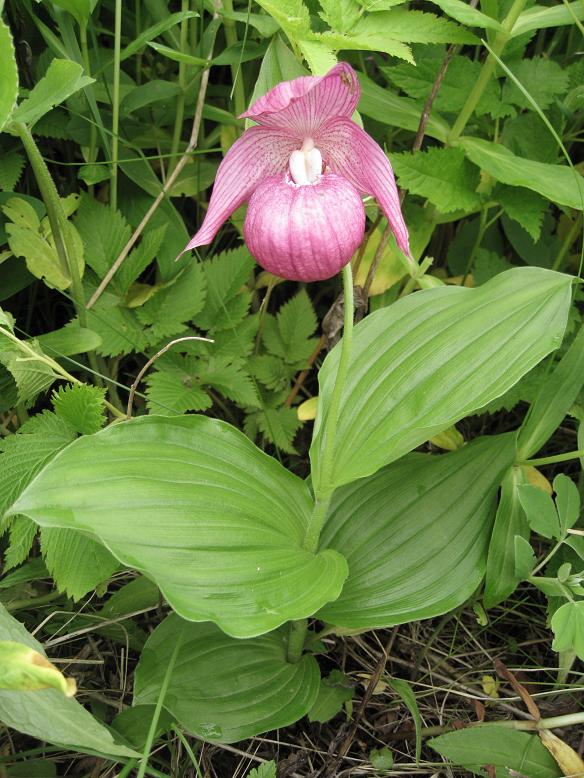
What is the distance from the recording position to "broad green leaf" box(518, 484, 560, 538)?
1.21 m

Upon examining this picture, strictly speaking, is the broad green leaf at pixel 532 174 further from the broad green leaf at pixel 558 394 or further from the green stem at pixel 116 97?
the green stem at pixel 116 97

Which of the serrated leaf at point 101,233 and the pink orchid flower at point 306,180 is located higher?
the pink orchid flower at point 306,180

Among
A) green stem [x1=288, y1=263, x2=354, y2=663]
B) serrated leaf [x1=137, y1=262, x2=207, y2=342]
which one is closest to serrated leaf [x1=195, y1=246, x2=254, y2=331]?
serrated leaf [x1=137, y1=262, x2=207, y2=342]

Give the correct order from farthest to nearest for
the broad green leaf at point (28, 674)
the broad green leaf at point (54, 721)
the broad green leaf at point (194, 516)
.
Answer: the broad green leaf at point (194, 516) → the broad green leaf at point (54, 721) → the broad green leaf at point (28, 674)

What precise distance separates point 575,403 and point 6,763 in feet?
4.02

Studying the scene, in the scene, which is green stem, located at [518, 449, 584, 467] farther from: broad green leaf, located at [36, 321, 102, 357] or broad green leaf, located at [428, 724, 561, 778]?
broad green leaf, located at [36, 321, 102, 357]

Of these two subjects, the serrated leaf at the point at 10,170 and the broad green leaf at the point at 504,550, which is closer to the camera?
the broad green leaf at the point at 504,550

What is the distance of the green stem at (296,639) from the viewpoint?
132 cm

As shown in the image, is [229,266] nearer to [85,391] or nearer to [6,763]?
[85,391]

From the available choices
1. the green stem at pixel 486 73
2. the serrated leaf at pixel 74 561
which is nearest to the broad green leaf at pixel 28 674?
the serrated leaf at pixel 74 561

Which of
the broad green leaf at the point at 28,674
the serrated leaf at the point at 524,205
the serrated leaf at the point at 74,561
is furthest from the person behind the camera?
the serrated leaf at the point at 524,205

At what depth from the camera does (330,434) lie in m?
1.20

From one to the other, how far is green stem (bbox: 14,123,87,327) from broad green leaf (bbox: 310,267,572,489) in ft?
1.77

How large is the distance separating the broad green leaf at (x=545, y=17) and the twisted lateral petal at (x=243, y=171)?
59 centimetres
